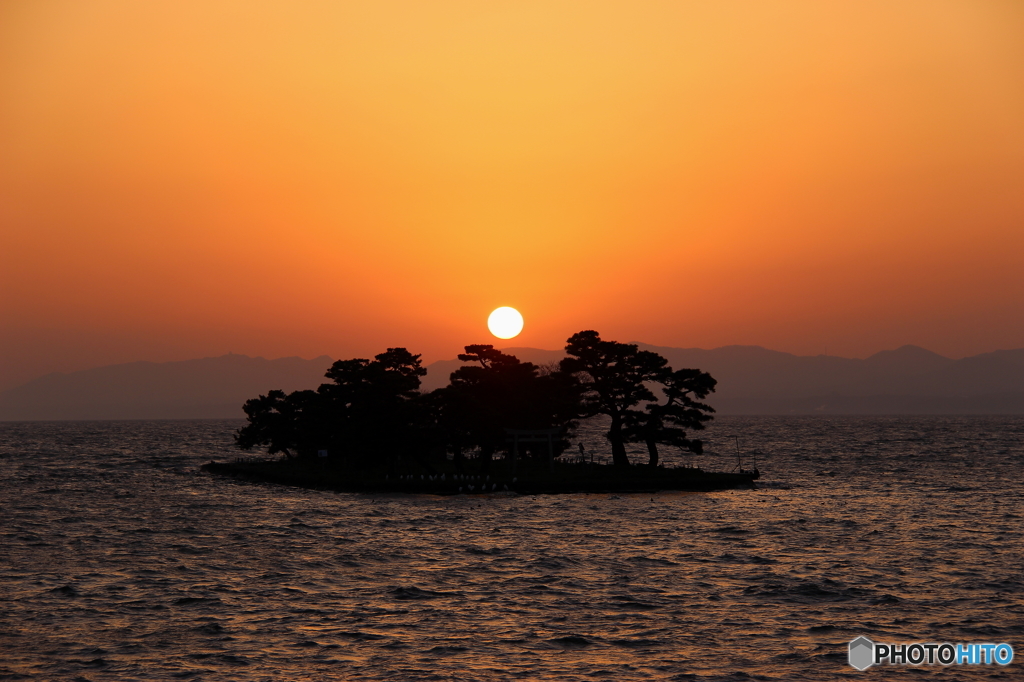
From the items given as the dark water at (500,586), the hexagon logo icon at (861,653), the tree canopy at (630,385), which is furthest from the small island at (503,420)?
the hexagon logo icon at (861,653)

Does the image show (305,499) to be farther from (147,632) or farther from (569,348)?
(147,632)

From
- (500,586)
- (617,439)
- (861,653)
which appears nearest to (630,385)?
(617,439)

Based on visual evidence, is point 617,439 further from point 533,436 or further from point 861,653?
point 861,653

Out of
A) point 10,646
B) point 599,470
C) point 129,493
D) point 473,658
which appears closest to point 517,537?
point 473,658

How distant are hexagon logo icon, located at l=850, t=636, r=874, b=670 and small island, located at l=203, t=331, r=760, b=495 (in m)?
47.8

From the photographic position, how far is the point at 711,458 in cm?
13438

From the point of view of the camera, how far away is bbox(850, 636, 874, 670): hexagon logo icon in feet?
86.3

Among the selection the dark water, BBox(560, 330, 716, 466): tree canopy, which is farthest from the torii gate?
the dark water

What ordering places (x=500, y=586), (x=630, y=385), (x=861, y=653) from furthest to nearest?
(x=630, y=385) < (x=500, y=586) < (x=861, y=653)

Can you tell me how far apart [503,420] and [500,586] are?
48195 millimetres

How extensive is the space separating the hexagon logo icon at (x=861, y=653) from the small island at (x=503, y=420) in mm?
47847

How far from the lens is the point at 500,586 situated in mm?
37250

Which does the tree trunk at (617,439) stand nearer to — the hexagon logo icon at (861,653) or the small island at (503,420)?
the small island at (503,420)

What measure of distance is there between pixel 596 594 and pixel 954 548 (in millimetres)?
22623
